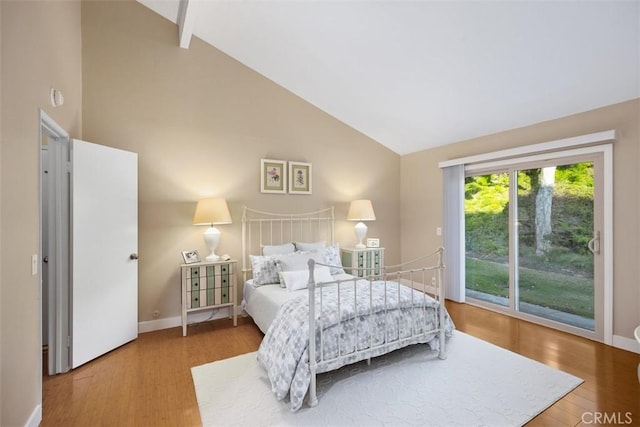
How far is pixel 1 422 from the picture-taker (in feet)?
5.10

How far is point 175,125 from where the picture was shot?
3.64 meters

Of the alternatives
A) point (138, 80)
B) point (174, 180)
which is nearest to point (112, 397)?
point (174, 180)

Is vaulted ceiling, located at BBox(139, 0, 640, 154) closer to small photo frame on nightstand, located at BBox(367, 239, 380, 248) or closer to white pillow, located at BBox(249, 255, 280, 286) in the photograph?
small photo frame on nightstand, located at BBox(367, 239, 380, 248)

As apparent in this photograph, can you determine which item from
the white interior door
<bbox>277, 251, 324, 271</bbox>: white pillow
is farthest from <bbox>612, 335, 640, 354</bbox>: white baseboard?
the white interior door

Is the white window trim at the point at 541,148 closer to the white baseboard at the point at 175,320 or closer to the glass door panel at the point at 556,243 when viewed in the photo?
the glass door panel at the point at 556,243

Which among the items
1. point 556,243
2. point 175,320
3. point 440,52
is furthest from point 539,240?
point 175,320

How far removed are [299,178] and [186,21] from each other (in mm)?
2318

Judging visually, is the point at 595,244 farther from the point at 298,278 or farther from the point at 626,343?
the point at 298,278

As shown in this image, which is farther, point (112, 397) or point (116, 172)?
point (116, 172)

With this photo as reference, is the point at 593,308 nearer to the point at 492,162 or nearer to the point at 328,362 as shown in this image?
the point at 492,162

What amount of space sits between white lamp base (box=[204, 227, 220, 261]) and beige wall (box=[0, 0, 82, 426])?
1.71m

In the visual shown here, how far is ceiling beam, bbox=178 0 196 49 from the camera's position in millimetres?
3105

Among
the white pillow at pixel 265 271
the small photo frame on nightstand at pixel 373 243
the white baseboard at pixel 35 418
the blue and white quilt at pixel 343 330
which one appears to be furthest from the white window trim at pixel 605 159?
the white baseboard at pixel 35 418

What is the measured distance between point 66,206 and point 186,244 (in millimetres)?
1289
